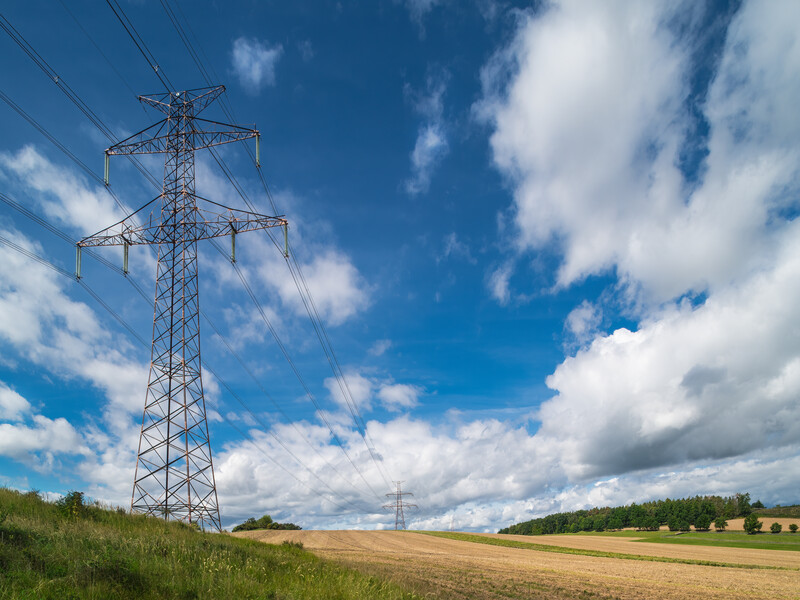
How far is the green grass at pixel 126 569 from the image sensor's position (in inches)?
339

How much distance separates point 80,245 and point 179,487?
61.5ft

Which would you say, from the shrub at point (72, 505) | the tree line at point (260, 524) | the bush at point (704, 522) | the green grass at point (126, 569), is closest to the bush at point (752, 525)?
the bush at point (704, 522)

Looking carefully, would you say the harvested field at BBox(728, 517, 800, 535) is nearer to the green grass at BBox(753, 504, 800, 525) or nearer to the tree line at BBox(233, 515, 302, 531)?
the green grass at BBox(753, 504, 800, 525)

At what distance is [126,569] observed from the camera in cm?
983

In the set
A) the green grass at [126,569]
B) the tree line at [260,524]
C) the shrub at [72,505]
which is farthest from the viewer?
the tree line at [260,524]

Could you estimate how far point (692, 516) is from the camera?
18988cm

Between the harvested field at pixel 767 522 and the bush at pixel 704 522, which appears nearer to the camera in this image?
the harvested field at pixel 767 522

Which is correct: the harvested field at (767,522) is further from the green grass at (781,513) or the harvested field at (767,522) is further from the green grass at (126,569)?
the green grass at (126,569)

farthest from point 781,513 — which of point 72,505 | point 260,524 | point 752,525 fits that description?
point 72,505

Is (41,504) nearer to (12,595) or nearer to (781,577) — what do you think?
(12,595)

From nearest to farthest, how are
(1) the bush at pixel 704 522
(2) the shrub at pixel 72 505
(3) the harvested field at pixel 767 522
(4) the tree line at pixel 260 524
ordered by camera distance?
1. (2) the shrub at pixel 72 505
2. (4) the tree line at pixel 260 524
3. (3) the harvested field at pixel 767 522
4. (1) the bush at pixel 704 522

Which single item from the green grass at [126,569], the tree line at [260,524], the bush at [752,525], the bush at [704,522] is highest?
the green grass at [126,569]

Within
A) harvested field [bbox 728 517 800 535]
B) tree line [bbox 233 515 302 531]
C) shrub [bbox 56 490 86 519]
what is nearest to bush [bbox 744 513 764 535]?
harvested field [bbox 728 517 800 535]

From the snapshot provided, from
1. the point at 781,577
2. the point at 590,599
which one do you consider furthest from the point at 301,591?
the point at 781,577
